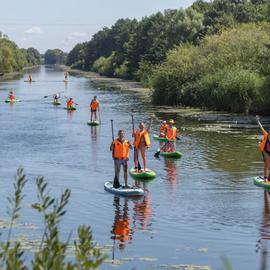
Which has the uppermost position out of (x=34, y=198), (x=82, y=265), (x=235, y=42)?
(x=235, y=42)

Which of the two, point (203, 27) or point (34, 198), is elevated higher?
point (203, 27)

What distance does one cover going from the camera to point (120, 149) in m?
20.2

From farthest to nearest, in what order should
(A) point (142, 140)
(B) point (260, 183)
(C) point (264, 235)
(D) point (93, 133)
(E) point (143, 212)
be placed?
(D) point (93, 133) → (A) point (142, 140) → (B) point (260, 183) → (E) point (143, 212) → (C) point (264, 235)

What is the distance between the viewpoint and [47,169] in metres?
25.8

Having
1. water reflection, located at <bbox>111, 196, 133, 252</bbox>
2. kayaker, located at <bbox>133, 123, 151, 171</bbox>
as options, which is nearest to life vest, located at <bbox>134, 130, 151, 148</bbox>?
kayaker, located at <bbox>133, 123, 151, 171</bbox>

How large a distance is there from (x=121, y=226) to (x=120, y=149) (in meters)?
3.81

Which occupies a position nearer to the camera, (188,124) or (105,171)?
(105,171)

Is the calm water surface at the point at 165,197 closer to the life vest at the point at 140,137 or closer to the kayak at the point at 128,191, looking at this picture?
the kayak at the point at 128,191

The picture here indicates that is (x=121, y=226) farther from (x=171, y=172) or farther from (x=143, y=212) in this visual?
(x=171, y=172)

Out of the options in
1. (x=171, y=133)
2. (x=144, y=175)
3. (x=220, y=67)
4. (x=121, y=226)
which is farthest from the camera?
(x=220, y=67)

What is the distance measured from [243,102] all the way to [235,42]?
35.5ft

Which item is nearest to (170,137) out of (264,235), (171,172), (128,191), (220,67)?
(171,172)

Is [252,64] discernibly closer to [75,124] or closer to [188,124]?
[188,124]

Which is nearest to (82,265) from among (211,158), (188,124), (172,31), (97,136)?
(211,158)
